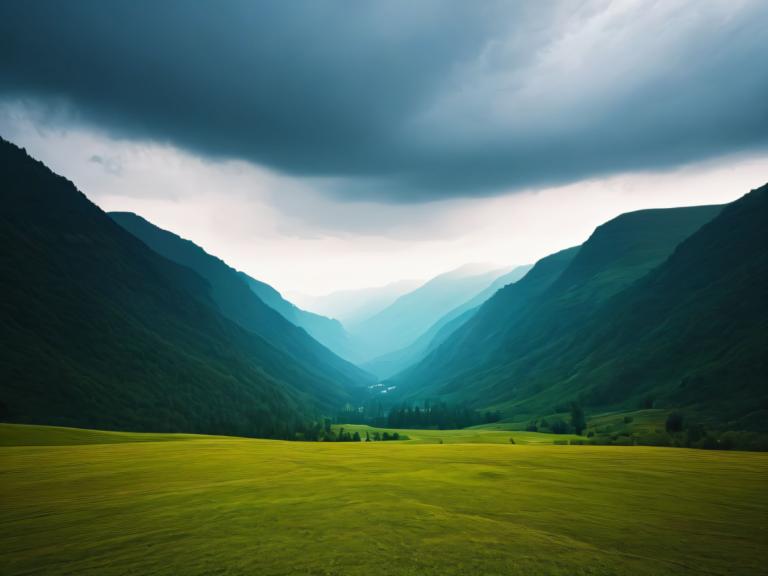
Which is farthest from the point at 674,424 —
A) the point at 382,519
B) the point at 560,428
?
the point at 382,519

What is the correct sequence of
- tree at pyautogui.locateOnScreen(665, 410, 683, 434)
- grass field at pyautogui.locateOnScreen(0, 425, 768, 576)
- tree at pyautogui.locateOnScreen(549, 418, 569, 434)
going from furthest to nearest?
1. tree at pyautogui.locateOnScreen(549, 418, 569, 434)
2. tree at pyautogui.locateOnScreen(665, 410, 683, 434)
3. grass field at pyautogui.locateOnScreen(0, 425, 768, 576)

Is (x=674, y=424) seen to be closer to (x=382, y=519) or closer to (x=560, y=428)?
(x=560, y=428)

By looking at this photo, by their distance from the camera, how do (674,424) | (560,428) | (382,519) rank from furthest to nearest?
(560,428) → (674,424) → (382,519)

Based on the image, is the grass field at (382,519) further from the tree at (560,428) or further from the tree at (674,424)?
the tree at (560,428)

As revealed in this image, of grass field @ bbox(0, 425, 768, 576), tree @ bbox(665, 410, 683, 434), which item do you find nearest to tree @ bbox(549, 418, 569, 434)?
tree @ bbox(665, 410, 683, 434)

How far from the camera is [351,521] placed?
2095cm

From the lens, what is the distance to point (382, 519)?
837 inches

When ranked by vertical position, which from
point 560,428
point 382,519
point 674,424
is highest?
point 560,428

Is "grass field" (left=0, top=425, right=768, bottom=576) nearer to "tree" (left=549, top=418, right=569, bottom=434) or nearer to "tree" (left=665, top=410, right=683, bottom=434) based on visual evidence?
"tree" (left=665, top=410, right=683, bottom=434)

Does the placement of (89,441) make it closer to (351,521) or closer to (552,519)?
(351,521)

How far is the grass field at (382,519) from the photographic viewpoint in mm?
16234

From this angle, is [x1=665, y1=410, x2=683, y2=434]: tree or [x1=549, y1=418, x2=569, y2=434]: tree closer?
[x1=665, y1=410, x2=683, y2=434]: tree

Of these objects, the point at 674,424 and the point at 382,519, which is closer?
the point at 382,519

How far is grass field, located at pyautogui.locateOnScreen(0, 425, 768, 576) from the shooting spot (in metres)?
16.2
